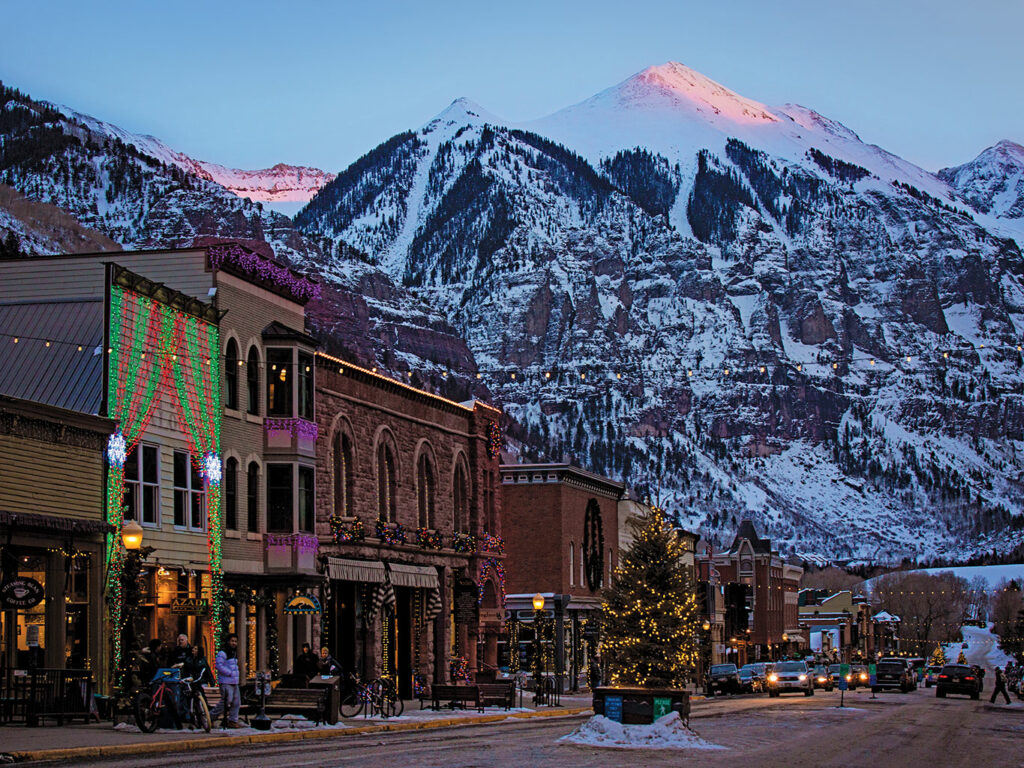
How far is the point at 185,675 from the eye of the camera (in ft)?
94.5

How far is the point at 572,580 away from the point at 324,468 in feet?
88.2

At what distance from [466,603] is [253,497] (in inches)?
646

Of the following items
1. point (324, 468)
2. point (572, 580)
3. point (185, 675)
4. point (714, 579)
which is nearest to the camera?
point (185, 675)

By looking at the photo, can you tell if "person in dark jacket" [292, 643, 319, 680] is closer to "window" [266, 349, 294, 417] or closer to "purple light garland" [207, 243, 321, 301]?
"window" [266, 349, 294, 417]

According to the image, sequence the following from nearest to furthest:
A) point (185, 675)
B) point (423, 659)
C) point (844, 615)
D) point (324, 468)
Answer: point (185, 675)
point (324, 468)
point (423, 659)
point (844, 615)

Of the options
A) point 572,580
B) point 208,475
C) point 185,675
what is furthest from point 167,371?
point 572,580

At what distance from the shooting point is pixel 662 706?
101ft

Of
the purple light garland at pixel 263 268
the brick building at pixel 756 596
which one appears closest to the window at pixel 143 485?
the purple light garland at pixel 263 268

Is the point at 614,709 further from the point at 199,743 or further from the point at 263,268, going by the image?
the point at 263,268

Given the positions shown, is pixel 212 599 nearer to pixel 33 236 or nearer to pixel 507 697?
pixel 507 697

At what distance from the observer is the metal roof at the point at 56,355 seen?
36781mm

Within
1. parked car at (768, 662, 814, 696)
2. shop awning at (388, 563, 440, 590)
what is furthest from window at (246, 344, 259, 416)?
parked car at (768, 662, 814, 696)

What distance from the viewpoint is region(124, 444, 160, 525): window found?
37.2 metres

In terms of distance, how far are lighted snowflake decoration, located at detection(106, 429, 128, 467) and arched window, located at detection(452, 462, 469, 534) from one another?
77.3 feet
